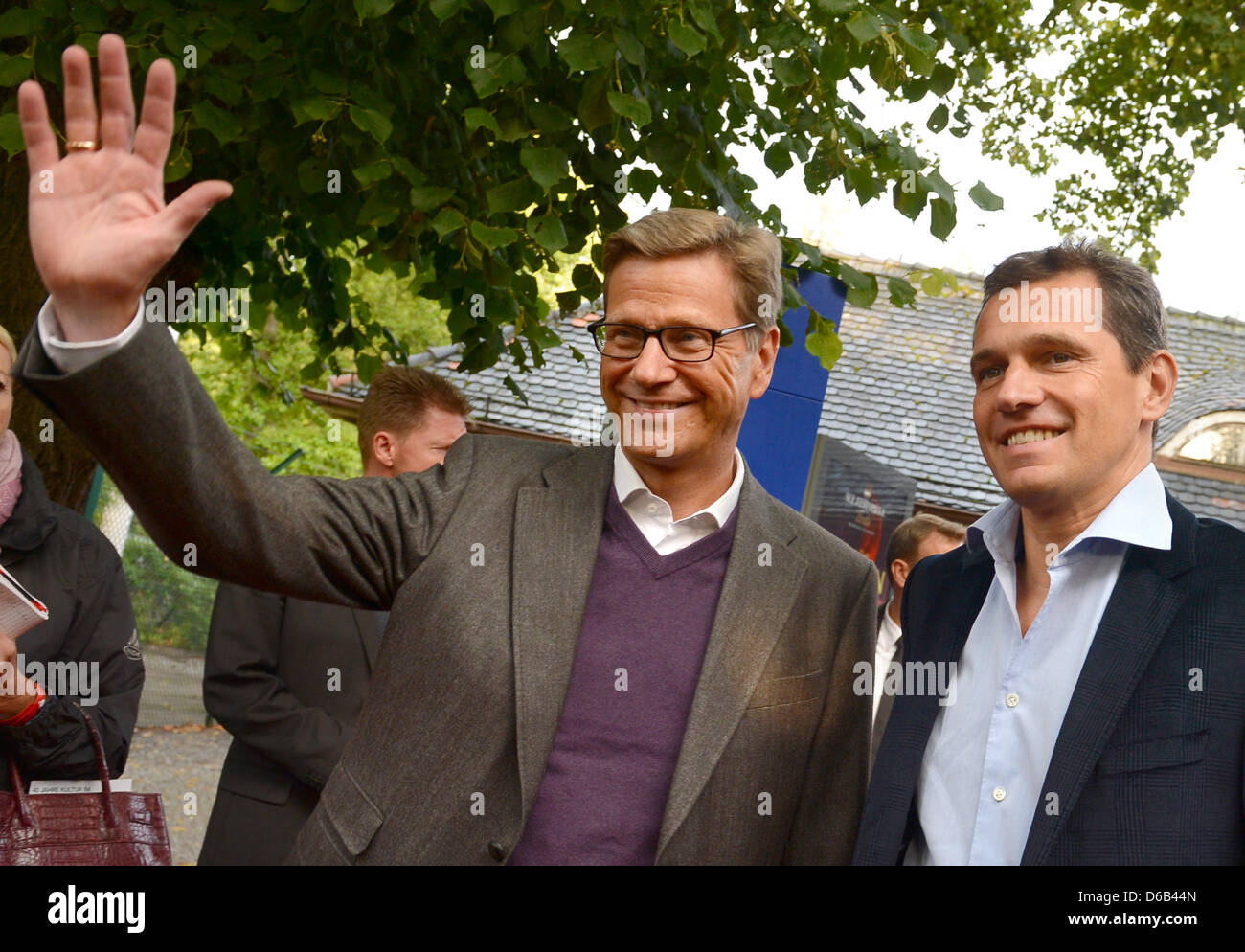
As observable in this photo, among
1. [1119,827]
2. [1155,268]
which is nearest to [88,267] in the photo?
[1119,827]

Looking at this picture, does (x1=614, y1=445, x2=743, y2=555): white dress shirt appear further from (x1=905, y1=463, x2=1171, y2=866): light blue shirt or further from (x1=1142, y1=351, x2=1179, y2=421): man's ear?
(x1=1142, y1=351, x2=1179, y2=421): man's ear

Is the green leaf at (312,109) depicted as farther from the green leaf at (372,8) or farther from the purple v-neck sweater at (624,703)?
the purple v-neck sweater at (624,703)

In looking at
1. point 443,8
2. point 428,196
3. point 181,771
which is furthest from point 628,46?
point 181,771

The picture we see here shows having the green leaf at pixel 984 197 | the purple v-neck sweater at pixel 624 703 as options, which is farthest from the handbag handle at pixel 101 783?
the green leaf at pixel 984 197

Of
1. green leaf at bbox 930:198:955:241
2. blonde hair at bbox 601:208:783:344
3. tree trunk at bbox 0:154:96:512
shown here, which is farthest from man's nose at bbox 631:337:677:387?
tree trunk at bbox 0:154:96:512

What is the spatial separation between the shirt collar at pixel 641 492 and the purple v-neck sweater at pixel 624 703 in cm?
5

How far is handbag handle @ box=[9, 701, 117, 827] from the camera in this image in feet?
9.37

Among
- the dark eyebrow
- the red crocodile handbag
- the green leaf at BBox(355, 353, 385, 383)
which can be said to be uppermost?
the green leaf at BBox(355, 353, 385, 383)

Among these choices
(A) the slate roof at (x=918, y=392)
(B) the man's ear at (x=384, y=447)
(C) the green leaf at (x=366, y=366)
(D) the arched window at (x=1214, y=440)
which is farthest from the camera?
(D) the arched window at (x=1214, y=440)

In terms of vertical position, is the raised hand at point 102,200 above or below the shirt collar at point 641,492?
above

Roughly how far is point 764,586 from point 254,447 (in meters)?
23.9

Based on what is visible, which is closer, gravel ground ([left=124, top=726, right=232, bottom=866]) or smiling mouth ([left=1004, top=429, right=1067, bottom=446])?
smiling mouth ([left=1004, top=429, right=1067, bottom=446])

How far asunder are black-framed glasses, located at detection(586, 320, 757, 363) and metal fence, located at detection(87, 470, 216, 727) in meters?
14.6

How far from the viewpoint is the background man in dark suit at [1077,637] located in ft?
6.96
